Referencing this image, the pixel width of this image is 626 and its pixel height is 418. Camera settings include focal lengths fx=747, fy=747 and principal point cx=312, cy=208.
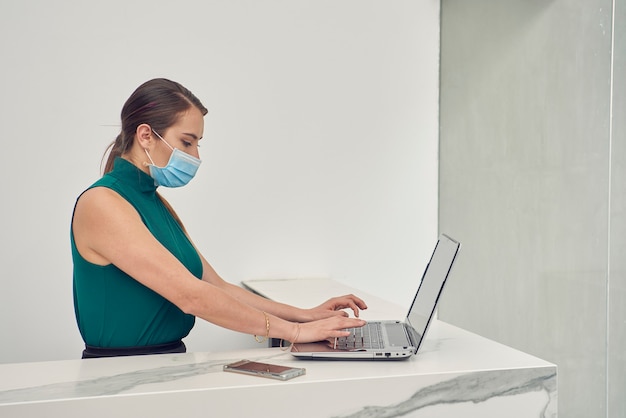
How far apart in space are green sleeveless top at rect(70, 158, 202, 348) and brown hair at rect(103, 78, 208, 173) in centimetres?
11

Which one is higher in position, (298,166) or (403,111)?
(403,111)

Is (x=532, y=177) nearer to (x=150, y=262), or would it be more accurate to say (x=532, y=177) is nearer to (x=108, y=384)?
(x=150, y=262)

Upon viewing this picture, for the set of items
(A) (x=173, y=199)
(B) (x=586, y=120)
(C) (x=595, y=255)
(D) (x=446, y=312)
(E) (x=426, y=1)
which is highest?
(E) (x=426, y=1)

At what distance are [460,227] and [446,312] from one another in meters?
0.44

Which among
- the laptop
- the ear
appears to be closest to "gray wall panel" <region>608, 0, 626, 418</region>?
the laptop

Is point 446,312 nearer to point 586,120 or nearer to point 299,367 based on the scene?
point 586,120

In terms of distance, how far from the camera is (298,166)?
3.29 m

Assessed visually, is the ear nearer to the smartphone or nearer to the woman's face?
the woman's face

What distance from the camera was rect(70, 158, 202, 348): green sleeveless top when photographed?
1.70 m

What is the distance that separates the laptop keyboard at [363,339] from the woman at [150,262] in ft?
0.11

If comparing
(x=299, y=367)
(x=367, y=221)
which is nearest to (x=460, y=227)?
(x=367, y=221)

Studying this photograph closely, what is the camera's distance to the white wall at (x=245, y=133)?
2.96 metres

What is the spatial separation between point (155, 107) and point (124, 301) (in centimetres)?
48

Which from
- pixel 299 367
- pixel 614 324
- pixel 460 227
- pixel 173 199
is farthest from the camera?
pixel 460 227
